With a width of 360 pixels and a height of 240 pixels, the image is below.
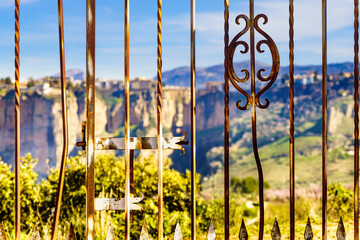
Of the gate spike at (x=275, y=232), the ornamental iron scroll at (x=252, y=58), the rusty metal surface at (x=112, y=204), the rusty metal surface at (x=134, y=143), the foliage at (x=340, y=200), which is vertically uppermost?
the ornamental iron scroll at (x=252, y=58)

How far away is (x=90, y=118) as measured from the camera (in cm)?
209

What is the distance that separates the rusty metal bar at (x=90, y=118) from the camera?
2.09 m

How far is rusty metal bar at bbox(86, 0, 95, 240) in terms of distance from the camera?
6.84 feet

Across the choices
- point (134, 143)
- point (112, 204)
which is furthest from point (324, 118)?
point (112, 204)

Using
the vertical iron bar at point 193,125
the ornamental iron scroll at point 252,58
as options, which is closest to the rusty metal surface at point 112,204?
the vertical iron bar at point 193,125

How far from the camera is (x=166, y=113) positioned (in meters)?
20.7

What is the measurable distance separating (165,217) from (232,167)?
1230 cm

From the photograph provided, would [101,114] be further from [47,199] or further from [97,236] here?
[97,236]

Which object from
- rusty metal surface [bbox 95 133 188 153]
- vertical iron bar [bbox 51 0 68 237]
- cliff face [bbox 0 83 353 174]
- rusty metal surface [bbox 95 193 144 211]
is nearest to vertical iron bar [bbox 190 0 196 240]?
rusty metal surface [bbox 95 133 188 153]

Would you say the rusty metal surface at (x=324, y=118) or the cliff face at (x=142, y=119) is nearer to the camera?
the rusty metal surface at (x=324, y=118)

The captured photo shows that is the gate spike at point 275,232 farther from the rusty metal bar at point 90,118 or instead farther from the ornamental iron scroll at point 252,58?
the rusty metal bar at point 90,118

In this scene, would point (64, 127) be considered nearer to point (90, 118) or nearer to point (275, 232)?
point (90, 118)

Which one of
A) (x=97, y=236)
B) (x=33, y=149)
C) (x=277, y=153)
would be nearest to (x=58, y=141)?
(x=33, y=149)

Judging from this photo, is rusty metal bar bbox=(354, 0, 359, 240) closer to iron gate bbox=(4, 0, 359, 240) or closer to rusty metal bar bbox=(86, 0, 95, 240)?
iron gate bbox=(4, 0, 359, 240)
